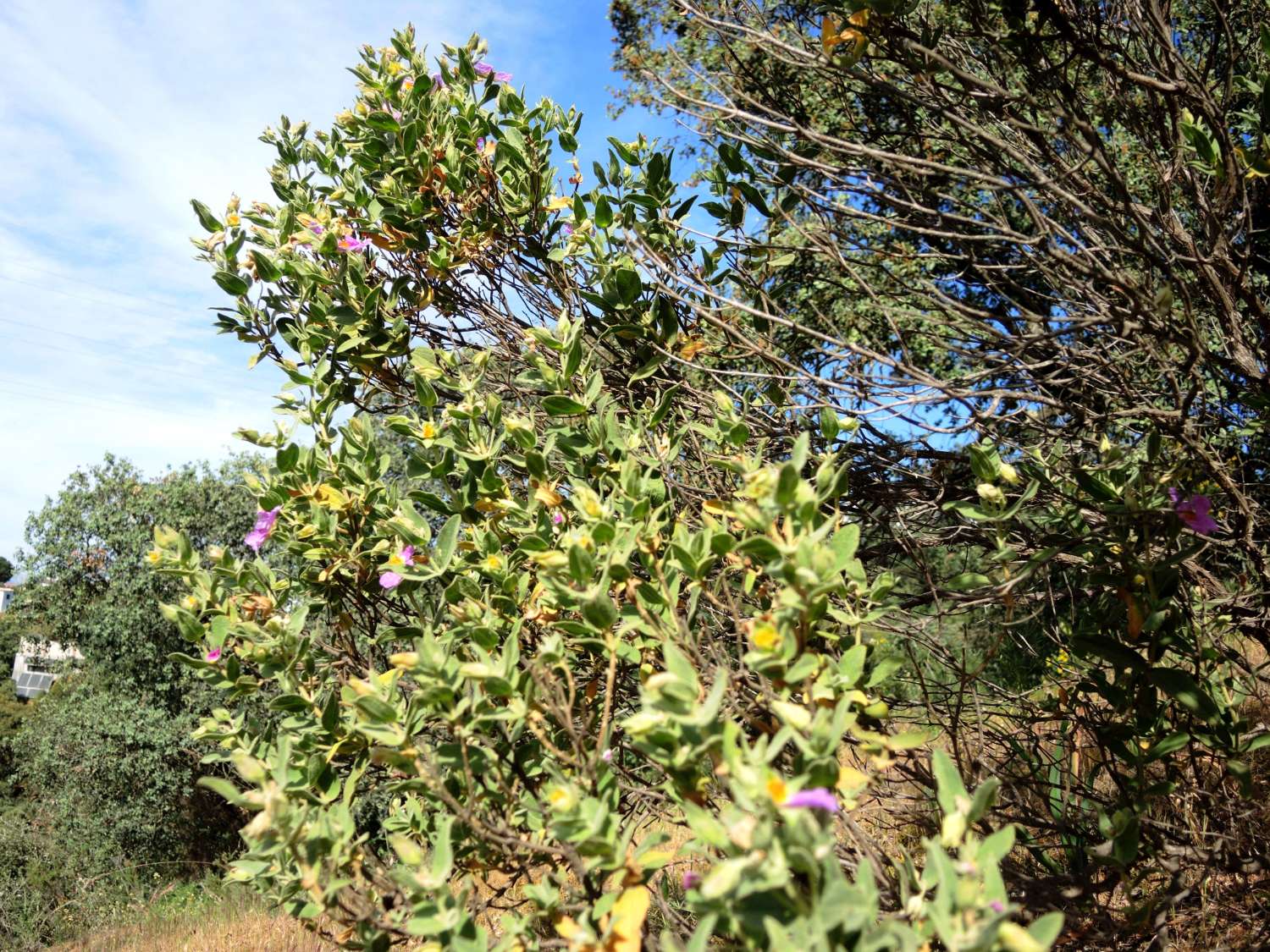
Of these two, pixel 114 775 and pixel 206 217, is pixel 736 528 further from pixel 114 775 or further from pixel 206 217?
pixel 114 775

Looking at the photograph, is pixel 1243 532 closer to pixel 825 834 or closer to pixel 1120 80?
A: pixel 1120 80

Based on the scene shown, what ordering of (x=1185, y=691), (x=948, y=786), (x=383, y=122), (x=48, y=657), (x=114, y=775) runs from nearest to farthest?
(x=948, y=786) < (x=1185, y=691) < (x=383, y=122) < (x=114, y=775) < (x=48, y=657)

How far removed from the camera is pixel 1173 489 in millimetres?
1541

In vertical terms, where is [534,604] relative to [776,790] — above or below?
above

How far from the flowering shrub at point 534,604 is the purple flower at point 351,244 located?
0.01 metres

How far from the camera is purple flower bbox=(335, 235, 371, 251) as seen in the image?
2377mm

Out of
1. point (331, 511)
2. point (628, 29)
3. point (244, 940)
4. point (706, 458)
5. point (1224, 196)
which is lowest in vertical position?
point (244, 940)

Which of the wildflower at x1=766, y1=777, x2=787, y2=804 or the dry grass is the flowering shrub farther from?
the dry grass

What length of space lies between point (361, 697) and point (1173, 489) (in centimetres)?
146

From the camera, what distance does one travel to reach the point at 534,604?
1.68 meters

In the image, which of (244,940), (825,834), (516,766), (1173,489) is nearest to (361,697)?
(516,766)

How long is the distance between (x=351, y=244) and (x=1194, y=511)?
213 centimetres

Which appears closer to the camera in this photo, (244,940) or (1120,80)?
(1120,80)

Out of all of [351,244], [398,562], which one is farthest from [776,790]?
[351,244]
